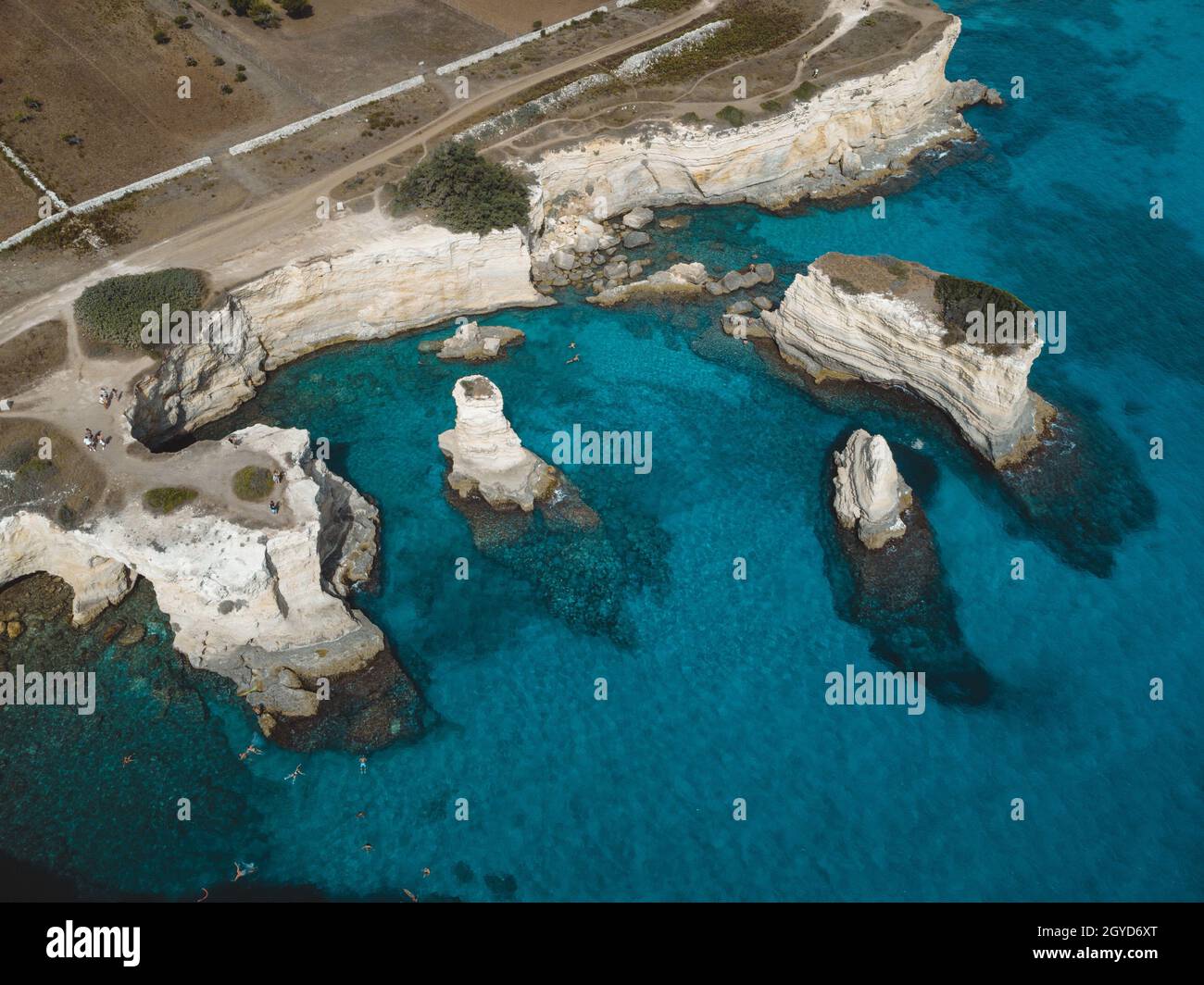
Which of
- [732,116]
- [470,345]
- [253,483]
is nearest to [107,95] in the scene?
[470,345]

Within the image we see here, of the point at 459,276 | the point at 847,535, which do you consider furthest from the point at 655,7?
the point at 847,535

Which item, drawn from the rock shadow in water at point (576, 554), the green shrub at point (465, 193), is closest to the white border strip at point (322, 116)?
the green shrub at point (465, 193)

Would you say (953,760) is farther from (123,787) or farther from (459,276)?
(459,276)

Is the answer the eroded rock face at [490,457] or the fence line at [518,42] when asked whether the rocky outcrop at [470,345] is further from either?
the fence line at [518,42]

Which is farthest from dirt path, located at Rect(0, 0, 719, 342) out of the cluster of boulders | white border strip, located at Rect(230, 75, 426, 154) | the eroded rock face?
the eroded rock face

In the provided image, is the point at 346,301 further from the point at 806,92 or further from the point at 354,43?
the point at 806,92

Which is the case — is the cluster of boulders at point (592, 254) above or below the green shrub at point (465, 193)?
below
